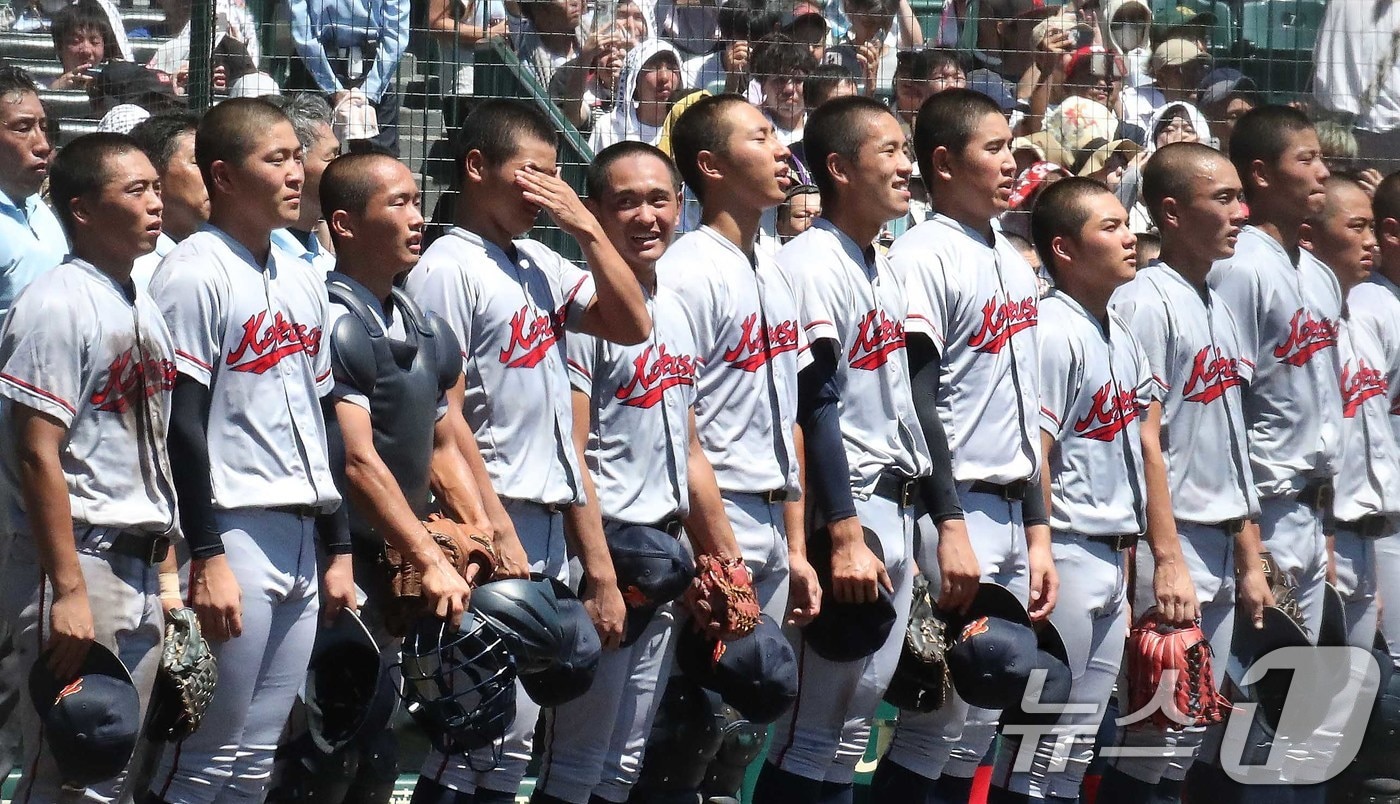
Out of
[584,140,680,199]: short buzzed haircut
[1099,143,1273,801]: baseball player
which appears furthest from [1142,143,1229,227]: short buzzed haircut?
[584,140,680,199]: short buzzed haircut

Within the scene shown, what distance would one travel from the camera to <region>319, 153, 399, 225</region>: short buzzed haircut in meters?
4.88

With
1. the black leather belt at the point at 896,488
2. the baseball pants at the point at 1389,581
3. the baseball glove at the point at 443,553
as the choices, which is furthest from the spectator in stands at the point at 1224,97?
the baseball glove at the point at 443,553

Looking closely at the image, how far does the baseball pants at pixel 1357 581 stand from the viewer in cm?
709

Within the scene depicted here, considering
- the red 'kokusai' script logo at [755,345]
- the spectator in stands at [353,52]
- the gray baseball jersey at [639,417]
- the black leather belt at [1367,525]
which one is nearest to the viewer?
the gray baseball jersey at [639,417]

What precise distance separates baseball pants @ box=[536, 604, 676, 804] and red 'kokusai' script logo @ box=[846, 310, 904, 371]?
96 centimetres

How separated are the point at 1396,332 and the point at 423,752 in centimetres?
414

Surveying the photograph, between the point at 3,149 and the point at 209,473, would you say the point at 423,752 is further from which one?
the point at 3,149

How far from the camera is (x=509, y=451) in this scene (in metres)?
4.95

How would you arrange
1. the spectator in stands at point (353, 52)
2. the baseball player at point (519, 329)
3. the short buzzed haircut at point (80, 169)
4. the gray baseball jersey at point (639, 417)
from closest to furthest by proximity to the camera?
the short buzzed haircut at point (80, 169)
the baseball player at point (519, 329)
the gray baseball jersey at point (639, 417)
the spectator in stands at point (353, 52)

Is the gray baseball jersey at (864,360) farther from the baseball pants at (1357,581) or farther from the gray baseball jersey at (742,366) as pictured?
the baseball pants at (1357,581)

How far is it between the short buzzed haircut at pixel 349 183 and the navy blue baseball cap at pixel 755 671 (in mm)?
1496

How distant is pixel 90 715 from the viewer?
396 centimetres

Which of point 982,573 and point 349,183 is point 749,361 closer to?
point 982,573

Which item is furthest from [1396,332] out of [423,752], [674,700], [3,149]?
[3,149]
